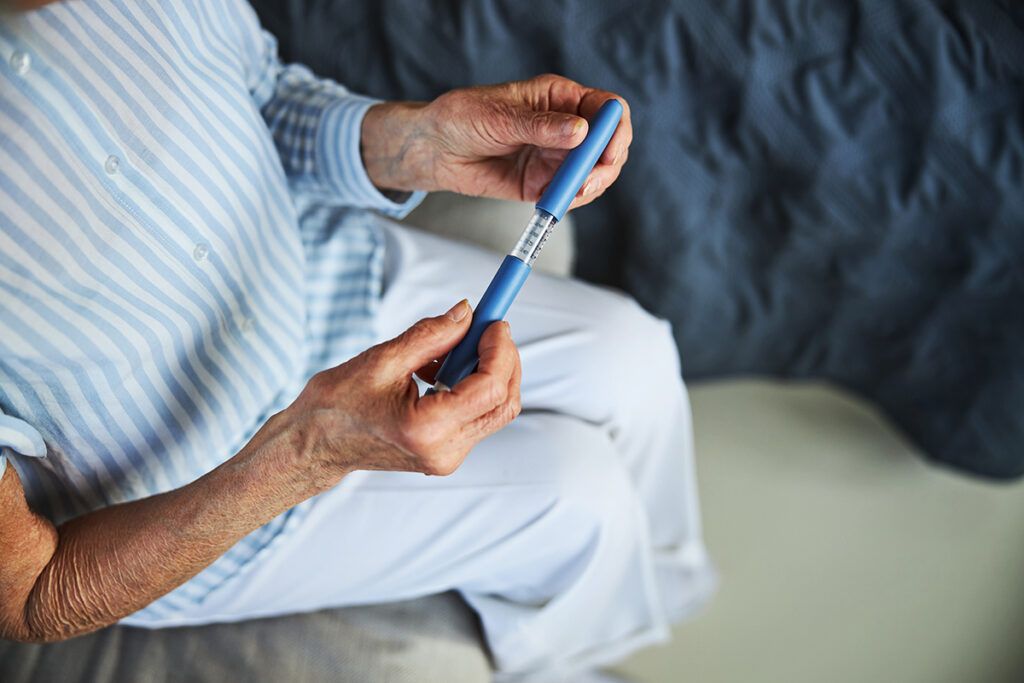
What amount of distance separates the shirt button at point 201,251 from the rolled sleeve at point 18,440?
0.17 metres

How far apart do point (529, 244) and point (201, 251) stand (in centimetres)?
26

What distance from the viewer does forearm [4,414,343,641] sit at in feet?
1.99

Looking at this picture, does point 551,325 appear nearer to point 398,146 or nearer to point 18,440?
point 398,146

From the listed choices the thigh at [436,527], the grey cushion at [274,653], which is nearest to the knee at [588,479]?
the thigh at [436,527]

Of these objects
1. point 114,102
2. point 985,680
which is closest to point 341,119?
point 114,102

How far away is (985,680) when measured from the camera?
1.19 m

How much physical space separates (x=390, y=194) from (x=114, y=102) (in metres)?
0.27

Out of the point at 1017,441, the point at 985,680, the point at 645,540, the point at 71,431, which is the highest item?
the point at 71,431

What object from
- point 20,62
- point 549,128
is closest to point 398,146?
point 549,128

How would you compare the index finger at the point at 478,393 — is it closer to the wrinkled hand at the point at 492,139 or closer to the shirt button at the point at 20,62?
the wrinkled hand at the point at 492,139

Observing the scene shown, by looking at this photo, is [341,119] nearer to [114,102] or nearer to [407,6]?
[114,102]

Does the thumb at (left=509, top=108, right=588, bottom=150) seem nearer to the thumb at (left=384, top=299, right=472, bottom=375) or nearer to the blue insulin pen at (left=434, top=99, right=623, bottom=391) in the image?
the blue insulin pen at (left=434, top=99, right=623, bottom=391)

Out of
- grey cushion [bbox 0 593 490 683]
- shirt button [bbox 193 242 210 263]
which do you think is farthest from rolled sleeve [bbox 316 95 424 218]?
grey cushion [bbox 0 593 490 683]

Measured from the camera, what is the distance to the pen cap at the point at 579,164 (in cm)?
62
